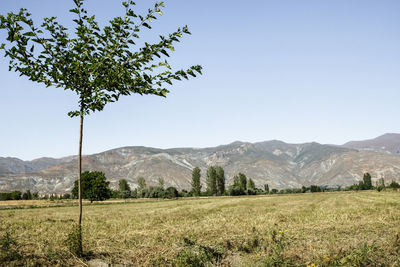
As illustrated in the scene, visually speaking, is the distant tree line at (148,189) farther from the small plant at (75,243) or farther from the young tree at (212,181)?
the small plant at (75,243)

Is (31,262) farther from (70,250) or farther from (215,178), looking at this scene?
(215,178)

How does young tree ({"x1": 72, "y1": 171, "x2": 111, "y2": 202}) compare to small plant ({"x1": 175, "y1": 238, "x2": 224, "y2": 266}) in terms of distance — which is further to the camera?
young tree ({"x1": 72, "y1": 171, "x2": 111, "y2": 202})

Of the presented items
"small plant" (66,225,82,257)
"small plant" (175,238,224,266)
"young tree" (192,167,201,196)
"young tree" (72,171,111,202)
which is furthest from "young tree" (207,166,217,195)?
"small plant" (66,225,82,257)

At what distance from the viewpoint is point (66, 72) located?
8250mm

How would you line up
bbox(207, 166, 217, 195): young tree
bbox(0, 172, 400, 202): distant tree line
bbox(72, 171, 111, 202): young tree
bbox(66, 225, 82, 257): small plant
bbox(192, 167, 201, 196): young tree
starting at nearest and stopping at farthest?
bbox(66, 225, 82, 257): small plant, bbox(72, 171, 111, 202): young tree, bbox(0, 172, 400, 202): distant tree line, bbox(207, 166, 217, 195): young tree, bbox(192, 167, 201, 196): young tree

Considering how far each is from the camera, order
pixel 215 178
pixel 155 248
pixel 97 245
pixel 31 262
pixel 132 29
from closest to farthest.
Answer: pixel 31 262
pixel 132 29
pixel 155 248
pixel 97 245
pixel 215 178

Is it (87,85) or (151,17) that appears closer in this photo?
(151,17)

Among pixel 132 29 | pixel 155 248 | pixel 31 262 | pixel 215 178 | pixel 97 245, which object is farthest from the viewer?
pixel 215 178

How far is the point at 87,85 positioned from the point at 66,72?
0.67m

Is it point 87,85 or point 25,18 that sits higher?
point 25,18

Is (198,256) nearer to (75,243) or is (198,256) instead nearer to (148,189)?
(75,243)

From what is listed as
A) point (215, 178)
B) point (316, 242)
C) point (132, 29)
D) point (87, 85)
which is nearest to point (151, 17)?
point (132, 29)

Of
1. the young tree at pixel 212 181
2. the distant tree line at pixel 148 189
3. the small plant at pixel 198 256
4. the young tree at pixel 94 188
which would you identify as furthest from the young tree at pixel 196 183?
the small plant at pixel 198 256

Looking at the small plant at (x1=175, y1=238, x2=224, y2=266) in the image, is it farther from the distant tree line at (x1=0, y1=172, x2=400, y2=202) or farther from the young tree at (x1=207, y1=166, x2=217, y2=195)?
the young tree at (x1=207, y1=166, x2=217, y2=195)
